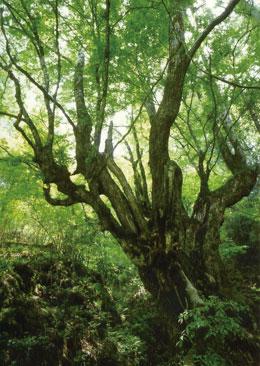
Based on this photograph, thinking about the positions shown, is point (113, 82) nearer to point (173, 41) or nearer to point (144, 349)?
point (173, 41)

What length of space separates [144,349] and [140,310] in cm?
176

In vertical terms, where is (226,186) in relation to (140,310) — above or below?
above

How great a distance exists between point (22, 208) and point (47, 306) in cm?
417

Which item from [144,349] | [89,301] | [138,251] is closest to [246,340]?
[144,349]

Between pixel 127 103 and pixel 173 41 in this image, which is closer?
pixel 173 41

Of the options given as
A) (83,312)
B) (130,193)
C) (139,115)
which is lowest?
(83,312)

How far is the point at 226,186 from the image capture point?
6.59m

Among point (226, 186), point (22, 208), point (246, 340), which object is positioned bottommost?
point (246, 340)

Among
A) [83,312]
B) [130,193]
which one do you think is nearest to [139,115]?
[130,193]

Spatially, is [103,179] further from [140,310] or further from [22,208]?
[22,208]

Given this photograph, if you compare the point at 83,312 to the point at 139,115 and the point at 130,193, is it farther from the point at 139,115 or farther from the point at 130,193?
the point at 139,115

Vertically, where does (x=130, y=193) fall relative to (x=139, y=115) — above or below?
below

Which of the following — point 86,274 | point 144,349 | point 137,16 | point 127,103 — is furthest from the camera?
point 86,274

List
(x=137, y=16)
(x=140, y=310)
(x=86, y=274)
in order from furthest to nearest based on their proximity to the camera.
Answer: (x=86, y=274), (x=140, y=310), (x=137, y=16)
